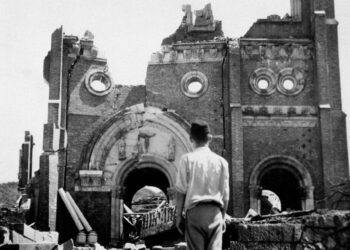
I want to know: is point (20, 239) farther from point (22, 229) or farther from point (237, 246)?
point (237, 246)

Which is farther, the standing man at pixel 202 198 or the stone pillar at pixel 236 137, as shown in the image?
the stone pillar at pixel 236 137

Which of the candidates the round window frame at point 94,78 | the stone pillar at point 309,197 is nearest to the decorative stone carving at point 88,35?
the round window frame at point 94,78

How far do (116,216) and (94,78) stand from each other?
585 centimetres

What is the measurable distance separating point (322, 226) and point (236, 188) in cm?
1603

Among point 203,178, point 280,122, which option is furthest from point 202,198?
point 280,122

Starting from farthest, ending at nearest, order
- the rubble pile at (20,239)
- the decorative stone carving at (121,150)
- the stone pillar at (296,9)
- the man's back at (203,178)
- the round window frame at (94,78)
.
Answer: the stone pillar at (296,9) < the round window frame at (94,78) < the decorative stone carving at (121,150) < the rubble pile at (20,239) < the man's back at (203,178)

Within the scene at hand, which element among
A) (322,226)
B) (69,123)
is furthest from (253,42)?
(322,226)

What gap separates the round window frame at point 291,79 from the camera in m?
24.2

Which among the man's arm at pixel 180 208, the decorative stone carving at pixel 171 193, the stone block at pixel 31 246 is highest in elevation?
the decorative stone carving at pixel 171 193

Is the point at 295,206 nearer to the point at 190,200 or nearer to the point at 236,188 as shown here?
the point at 236,188

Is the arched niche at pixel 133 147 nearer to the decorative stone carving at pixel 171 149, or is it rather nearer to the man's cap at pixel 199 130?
the decorative stone carving at pixel 171 149

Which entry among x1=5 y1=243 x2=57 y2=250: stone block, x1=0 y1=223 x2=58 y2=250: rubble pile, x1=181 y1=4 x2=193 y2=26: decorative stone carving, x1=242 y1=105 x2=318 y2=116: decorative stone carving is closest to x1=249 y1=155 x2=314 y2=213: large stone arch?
x1=242 y1=105 x2=318 y2=116: decorative stone carving

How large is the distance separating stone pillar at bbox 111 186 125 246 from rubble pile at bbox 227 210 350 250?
14853 mm

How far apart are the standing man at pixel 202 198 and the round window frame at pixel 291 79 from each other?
63.2ft
